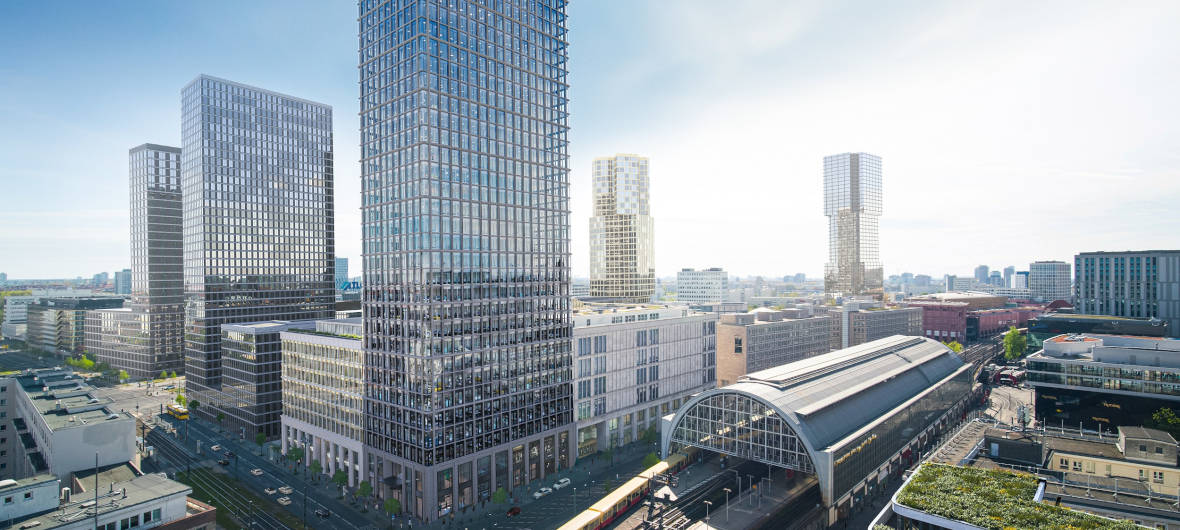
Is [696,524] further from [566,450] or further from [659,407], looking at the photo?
[659,407]

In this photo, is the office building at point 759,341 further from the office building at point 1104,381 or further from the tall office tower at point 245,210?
the tall office tower at point 245,210

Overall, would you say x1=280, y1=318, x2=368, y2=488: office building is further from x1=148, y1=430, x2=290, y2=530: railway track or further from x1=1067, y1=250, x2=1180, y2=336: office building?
x1=1067, y1=250, x2=1180, y2=336: office building

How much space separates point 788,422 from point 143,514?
264ft

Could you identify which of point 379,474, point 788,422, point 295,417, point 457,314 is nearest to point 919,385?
point 788,422

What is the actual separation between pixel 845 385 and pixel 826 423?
17.7 m

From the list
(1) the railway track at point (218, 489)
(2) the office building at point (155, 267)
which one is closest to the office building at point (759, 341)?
(1) the railway track at point (218, 489)

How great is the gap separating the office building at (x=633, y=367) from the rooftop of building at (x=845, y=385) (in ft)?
95.4

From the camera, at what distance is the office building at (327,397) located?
328 feet

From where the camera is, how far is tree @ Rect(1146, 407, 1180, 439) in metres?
99.1

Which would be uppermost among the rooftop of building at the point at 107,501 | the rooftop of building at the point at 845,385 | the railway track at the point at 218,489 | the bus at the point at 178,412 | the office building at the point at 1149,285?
the office building at the point at 1149,285

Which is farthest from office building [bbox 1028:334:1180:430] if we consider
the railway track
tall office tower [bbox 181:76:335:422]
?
tall office tower [bbox 181:76:335:422]

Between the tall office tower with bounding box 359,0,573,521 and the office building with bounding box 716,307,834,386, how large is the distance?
75.4 m

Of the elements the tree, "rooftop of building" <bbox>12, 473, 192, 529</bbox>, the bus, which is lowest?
the bus

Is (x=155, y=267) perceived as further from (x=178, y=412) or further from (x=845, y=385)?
(x=845, y=385)
